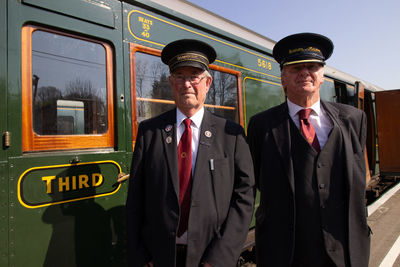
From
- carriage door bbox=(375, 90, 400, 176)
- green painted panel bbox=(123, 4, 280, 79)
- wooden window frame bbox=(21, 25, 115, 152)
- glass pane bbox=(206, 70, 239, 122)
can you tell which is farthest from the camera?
carriage door bbox=(375, 90, 400, 176)

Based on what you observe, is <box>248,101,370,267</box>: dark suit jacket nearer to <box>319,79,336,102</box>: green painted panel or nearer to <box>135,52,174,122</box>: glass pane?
<box>135,52,174,122</box>: glass pane

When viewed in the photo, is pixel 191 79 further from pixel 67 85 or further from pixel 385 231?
pixel 385 231

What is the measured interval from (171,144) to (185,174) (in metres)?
0.19

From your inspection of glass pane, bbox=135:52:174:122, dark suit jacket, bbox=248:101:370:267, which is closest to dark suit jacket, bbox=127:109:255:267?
Answer: dark suit jacket, bbox=248:101:370:267

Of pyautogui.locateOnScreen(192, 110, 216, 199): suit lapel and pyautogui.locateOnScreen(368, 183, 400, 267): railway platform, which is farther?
pyautogui.locateOnScreen(368, 183, 400, 267): railway platform

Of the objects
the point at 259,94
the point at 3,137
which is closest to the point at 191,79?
the point at 3,137

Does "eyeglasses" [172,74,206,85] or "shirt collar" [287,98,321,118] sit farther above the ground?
"eyeglasses" [172,74,206,85]

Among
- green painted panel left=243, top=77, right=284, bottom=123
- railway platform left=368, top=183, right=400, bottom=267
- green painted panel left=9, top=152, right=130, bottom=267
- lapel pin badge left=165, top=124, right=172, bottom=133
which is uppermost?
green painted panel left=243, top=77, right=284, bottom=123

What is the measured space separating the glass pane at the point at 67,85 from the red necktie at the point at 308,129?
1501 millimetres

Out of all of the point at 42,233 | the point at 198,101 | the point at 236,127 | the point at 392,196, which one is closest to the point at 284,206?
the point at 236,127

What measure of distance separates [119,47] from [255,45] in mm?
2076

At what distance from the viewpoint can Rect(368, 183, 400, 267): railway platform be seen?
3.47 meters

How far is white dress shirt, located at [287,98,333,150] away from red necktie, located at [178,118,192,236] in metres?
0.67

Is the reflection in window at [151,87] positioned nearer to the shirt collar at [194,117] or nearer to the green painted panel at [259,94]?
the green painted panel at [259,94]
